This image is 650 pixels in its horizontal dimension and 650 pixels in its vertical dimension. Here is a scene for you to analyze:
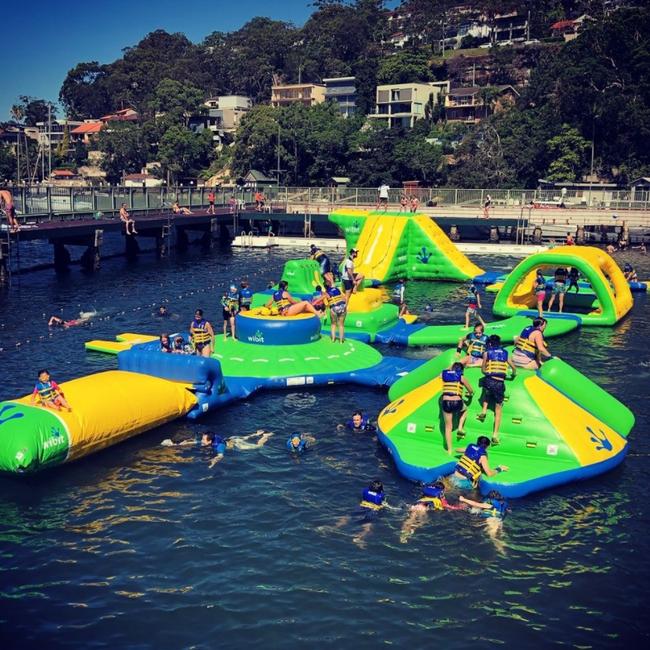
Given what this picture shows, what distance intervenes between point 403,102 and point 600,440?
3835 inches

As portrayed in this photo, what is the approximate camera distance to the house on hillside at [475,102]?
338 ft

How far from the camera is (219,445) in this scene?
17938mm

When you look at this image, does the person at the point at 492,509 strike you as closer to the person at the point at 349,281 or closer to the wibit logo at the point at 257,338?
the wibit logo at the point at 257,338

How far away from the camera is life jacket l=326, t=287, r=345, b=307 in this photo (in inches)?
1008

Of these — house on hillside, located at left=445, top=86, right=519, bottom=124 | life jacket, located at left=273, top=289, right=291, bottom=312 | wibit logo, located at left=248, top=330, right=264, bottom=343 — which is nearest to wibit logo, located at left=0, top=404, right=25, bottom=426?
wibit logo, located at left=248, top=330, right=264, bottom=343

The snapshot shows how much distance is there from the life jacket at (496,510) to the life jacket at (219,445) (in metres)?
6.29

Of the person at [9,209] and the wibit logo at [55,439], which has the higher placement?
the person at [9,209]

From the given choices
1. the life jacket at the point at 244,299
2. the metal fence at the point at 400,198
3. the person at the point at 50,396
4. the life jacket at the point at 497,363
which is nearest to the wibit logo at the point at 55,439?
the person at the point at 50,396

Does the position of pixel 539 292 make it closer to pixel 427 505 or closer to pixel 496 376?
pixel 496 376

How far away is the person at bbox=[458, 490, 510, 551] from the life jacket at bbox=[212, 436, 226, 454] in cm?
578

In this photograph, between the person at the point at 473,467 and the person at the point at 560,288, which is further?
the person at the point at 560,288

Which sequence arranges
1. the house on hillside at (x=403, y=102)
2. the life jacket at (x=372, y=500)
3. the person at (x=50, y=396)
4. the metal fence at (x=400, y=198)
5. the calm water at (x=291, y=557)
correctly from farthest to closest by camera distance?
the house on hillside at (x=403, y=102)
the metal fence at (x=400, y=198)
the person at (x=50, y=396)
the life jacket at (x=372, y=500)
the calm water at (x=291, y=557)

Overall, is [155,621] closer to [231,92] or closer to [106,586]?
[106,586]

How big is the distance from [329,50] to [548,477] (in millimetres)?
129850
